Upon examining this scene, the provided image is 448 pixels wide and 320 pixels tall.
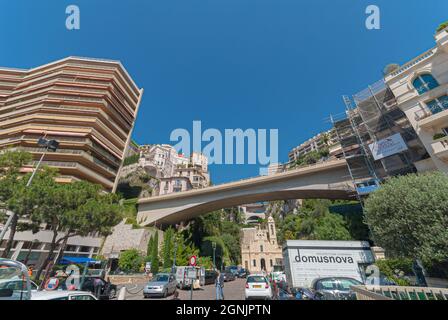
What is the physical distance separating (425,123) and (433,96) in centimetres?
267

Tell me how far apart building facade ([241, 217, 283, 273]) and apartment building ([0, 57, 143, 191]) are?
36.5m

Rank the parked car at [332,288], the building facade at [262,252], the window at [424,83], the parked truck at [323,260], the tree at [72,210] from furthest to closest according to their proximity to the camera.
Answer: the building facade at [262,252] → the window at [424,83] → the tree at [72,210] → the parked truck at [323,260] → the parked car at [332,288]

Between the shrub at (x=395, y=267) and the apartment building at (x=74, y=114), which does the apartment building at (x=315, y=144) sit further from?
the apartment building at (x=74, y=114)

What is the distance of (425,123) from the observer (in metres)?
16.0

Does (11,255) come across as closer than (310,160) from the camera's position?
Yes

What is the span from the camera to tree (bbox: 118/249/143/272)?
2792 centimetres

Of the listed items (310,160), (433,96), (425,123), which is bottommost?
(425,123)

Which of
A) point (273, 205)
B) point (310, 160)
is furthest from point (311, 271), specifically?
point (273, 205)

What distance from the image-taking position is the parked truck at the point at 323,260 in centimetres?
1348

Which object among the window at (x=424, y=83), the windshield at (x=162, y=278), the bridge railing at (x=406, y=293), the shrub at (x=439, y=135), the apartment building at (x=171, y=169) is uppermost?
the apartment building at (x=171, y=169)

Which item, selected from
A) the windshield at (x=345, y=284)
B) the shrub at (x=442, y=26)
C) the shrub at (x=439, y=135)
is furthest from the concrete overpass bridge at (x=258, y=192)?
the windshield at (x=345, y=284)

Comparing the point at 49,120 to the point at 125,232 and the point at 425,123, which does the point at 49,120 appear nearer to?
the point at 125,232

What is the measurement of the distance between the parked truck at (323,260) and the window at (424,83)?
571 inches

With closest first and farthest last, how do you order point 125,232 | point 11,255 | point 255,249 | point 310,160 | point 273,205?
point 11,255, point 125,232, point 255,249, point 310,160, point 273,205
